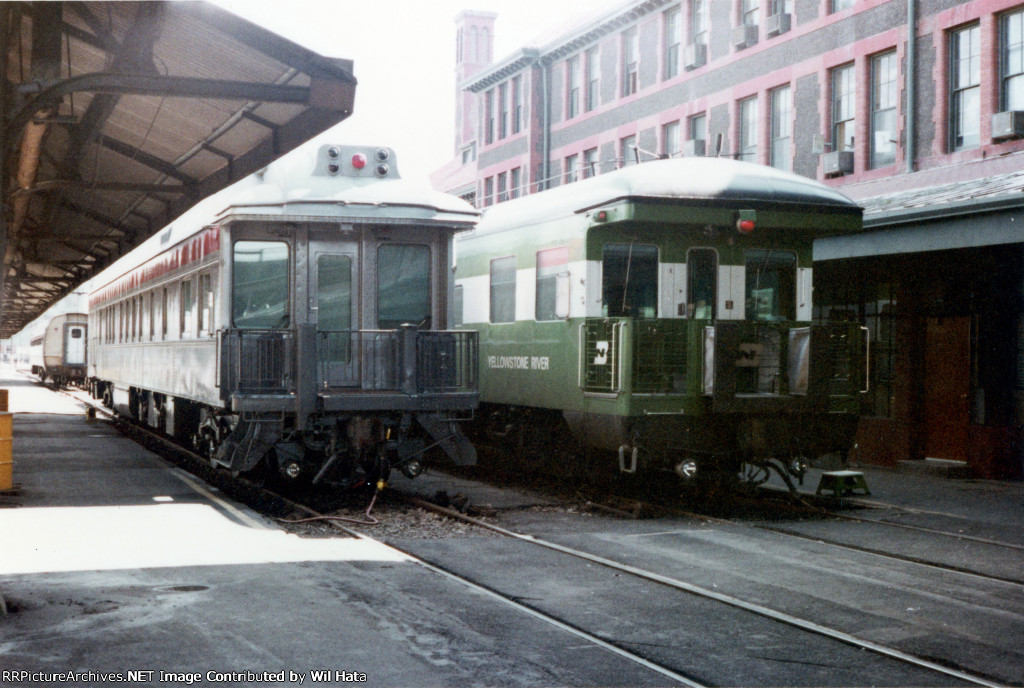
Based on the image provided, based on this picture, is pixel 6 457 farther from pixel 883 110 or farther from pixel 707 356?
pixel 883 110

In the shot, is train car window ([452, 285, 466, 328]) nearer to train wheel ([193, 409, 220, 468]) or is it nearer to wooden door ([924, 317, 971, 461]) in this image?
train wheel ([193, 409, 220, 468])

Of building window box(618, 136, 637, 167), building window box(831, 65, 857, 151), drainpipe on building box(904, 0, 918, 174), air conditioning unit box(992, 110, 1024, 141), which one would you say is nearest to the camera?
air conditioning unit box(992, 110, 1024, 141)

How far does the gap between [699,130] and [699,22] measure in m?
2.34

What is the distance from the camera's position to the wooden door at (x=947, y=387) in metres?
17.7

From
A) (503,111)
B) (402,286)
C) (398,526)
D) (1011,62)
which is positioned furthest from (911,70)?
(503,111)

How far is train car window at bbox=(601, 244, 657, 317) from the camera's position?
498 inches

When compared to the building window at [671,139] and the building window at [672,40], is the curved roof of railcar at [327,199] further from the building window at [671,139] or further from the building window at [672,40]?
the building window at [672,40]

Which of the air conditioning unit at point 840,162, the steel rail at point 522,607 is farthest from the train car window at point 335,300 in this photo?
the air conditioning unit at point 840,162

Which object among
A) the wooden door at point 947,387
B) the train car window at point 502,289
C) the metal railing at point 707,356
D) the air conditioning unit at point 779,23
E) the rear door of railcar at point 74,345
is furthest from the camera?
Answer: the rear door of railcar at point 74,345

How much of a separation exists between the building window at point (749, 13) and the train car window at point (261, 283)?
14666 millimetres

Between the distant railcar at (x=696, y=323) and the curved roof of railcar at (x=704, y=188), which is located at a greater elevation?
the curved roof of railcar at (x=704, y=188)

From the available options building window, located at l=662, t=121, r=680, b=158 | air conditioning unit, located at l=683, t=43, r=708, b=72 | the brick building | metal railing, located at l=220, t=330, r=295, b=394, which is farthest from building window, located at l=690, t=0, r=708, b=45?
metal railing, located at l=220, t=330, r=295, b=394

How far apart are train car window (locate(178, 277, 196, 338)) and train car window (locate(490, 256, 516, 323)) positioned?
376 cm

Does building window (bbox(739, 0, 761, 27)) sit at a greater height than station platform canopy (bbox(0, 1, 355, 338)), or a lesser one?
greater
